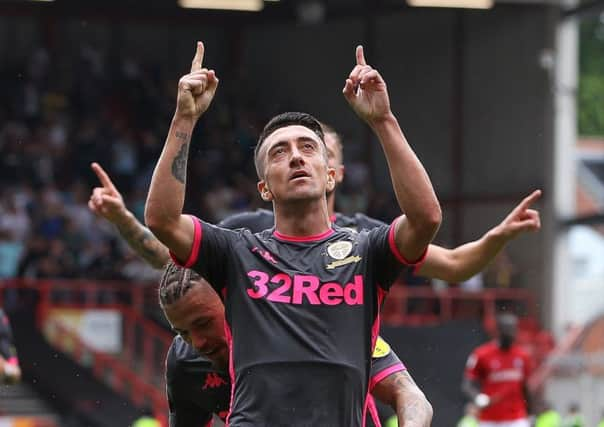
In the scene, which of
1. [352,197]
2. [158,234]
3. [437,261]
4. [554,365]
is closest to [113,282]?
[352,197]

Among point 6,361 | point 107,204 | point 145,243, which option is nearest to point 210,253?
point 107,204

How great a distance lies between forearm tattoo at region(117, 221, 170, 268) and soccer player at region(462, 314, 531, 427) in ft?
30.1

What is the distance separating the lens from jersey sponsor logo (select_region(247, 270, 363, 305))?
4688mm

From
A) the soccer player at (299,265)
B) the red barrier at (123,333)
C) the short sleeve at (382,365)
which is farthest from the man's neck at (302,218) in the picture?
the red barrier at (123,333)

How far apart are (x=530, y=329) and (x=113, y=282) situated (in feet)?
22.8

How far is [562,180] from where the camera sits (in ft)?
75.8

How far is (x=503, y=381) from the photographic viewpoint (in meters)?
15.5

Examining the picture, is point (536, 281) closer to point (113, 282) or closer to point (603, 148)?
point (113, 282)

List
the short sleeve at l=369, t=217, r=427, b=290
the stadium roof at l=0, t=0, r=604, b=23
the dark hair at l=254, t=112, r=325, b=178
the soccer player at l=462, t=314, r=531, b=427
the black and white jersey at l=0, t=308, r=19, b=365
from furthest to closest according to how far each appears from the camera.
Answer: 1. the stadium roof at l=0, t=0, r=604, b=23
2. the soccer player at l=462, t=314, r=531, b=427
3. the black and white jersey at l=0, t=308, r=19, b=365
4. the dark hair at l=254, t=112, r=325, b=178
5. the short sleeve at l=369, t=217, r=427, b=290

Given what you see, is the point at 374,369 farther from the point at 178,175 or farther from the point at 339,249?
the point at 178,175

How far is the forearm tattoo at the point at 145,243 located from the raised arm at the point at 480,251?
1.28 m

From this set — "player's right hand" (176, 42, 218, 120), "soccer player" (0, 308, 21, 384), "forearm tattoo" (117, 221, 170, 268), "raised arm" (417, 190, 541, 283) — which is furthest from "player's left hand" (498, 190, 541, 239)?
"soccer player" (0, 308, 21, 384)

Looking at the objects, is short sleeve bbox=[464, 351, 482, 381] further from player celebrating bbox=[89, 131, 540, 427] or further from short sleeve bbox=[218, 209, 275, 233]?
player celebrating bbox=[89, 131, 540, 427]

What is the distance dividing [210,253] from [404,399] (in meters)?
1.04
